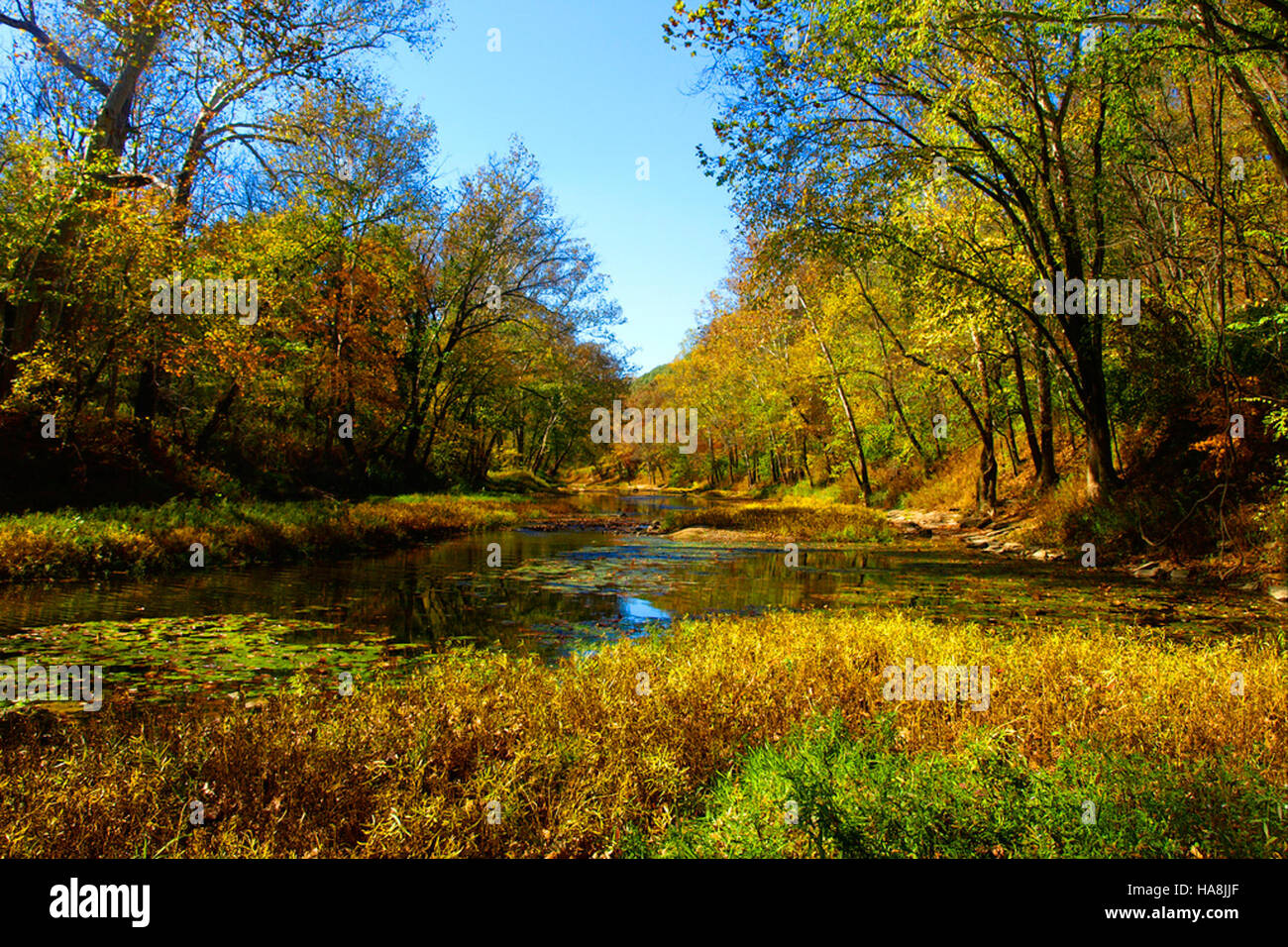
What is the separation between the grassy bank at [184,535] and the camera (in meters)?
10.6

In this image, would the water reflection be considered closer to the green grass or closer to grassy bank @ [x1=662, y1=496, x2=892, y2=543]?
grassy bank @ [x1=662, y1=496, x2=892, y2=543]

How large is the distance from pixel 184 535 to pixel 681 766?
509 inches

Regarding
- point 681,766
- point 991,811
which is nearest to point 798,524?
point 681,766

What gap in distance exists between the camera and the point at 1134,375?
54.8 feet

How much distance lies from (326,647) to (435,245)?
1104 inches

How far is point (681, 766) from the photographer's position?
411 cm

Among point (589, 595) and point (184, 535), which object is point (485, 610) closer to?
point (589, 595)

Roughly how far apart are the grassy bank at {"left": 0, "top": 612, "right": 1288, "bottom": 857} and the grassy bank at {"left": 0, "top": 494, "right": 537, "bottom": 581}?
26.1 ft

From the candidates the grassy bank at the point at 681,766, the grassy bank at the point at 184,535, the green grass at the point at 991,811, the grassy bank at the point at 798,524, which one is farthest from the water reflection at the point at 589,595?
the green grass at the point at 991,811

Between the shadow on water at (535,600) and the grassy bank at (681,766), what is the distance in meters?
2.41

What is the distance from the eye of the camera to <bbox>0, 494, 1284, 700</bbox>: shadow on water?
782cm

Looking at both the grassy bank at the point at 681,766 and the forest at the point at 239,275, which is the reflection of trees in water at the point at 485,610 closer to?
the grassy bank at the point at 681,766

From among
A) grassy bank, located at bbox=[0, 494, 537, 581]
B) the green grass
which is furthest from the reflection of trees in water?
the green grass
